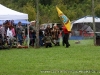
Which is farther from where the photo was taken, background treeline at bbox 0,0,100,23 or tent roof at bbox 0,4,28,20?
background treeline at bbox 0,0,100,23

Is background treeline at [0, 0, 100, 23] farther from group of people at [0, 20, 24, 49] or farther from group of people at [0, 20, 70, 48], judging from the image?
group of people at [0, 20, 24, 49]

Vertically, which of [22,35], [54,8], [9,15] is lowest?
[22,35]

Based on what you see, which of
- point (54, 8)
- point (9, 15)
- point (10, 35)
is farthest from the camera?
point (54, 8)

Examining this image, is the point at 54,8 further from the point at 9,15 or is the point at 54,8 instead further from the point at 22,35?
the point at 9,15

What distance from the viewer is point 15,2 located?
233 ft

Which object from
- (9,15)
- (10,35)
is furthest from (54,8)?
(9,15)

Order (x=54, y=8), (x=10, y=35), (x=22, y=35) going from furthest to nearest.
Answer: (x=54, y=8) < (x=22, y=35) < (x=10, y=35)

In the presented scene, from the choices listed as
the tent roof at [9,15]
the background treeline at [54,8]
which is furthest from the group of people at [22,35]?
the background treeline at [54,8]

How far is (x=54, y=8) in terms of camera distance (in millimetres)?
58312

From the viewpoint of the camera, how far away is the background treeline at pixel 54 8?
54.6 meters

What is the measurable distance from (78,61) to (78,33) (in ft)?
98.5

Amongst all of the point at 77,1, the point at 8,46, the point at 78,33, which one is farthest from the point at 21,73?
the point at 77,1

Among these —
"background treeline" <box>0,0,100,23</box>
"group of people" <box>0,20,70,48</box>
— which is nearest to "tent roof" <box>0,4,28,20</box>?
"group of people" <box>0,20,70,48</box>

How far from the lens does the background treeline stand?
54.6 meters
